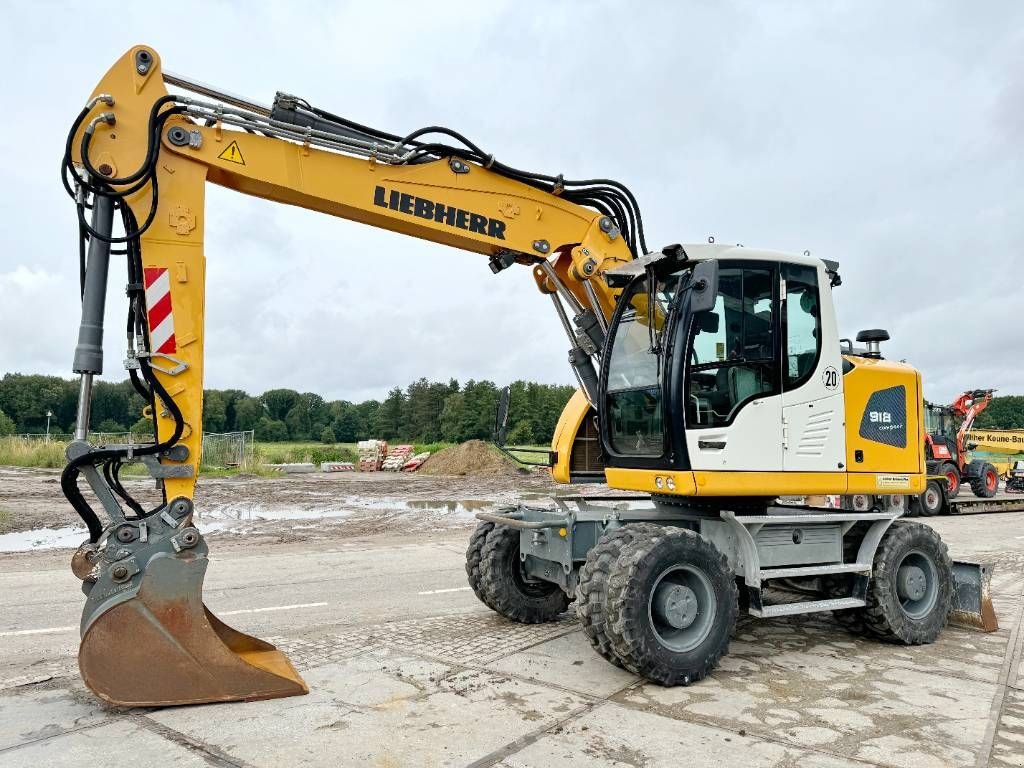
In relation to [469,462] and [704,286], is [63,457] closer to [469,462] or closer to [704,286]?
[469,462]

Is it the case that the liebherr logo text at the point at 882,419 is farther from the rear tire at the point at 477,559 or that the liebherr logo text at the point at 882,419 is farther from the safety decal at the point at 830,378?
the rear tire at the point at 477,559

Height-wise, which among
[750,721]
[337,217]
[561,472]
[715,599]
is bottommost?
[750,721]

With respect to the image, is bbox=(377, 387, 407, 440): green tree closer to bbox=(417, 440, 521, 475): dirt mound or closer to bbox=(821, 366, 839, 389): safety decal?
bbox=(417, 440, 521, 475): dirt mound

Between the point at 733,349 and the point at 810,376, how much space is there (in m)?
0.69

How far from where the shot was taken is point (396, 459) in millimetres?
32188

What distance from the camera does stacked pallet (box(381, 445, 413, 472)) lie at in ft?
104

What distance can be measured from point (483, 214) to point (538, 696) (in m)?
3.50

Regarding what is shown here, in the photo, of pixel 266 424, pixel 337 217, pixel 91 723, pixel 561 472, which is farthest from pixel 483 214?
pixel 266 424

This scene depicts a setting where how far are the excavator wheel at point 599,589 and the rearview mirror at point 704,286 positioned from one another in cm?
154

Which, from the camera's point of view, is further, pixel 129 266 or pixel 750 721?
pixel 129 266

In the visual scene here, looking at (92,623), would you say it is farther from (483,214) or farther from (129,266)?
(483,214)

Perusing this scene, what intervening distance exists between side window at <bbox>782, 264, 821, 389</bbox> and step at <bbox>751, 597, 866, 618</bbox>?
162 centimetres

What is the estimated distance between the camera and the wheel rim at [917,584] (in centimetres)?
628

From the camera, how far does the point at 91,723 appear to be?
4145 millimetres
